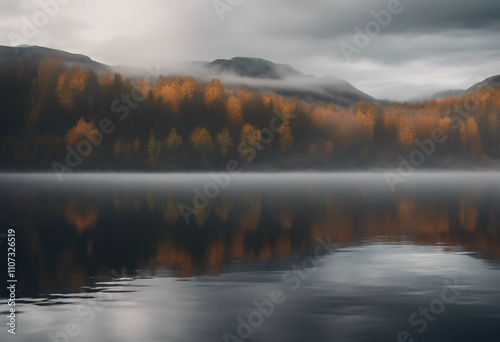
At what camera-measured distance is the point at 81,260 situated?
95.0 feet

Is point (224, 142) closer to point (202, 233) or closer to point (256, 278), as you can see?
point (202, 233)

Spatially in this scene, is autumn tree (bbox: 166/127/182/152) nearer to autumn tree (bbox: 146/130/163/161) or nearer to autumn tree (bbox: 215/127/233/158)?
autumn tree (bbox: 146/130/163/161)

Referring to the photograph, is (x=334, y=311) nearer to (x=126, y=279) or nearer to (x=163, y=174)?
(x=126, y=279)

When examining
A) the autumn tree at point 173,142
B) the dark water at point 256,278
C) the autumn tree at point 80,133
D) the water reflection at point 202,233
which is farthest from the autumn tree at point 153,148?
the dark water at point 256,278

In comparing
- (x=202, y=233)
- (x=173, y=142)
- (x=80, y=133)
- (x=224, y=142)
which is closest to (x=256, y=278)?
(x=202, y=233)

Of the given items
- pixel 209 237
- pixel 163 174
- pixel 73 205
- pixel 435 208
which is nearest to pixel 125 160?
pixel 163 174

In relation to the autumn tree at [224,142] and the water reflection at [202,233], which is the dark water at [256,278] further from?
the autumn tree at [224,142]

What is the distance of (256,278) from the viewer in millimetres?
24516

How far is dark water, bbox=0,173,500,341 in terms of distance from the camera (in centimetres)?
1748

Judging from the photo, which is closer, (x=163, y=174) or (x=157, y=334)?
(x=157, y=334)

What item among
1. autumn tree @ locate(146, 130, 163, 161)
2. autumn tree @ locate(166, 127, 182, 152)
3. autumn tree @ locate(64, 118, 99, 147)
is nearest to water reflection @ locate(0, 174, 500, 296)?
autumn tree @ locate(146, 130, 163, 161)

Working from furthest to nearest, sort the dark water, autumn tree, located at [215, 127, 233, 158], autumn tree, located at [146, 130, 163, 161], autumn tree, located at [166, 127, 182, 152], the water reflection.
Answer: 1. autumn tree, located at [215, 127, 233, 158]
2. autumn tree, located at [166, 127, 182, 152]
3. autumn tree, located at [146, 130, 163, 161]
4. the water reflection
5. the dark water

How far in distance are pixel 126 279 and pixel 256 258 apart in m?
7.16

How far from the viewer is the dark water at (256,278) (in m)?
17.5
